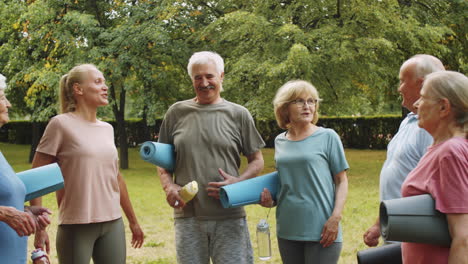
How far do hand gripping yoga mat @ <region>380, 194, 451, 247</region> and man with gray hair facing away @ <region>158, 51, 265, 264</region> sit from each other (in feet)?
4.67

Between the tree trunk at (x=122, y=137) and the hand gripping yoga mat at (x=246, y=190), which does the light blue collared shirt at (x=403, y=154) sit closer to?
the hand gripping yoga mat at (x=246, y=190)

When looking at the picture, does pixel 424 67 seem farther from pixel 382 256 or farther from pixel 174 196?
pixel 174 196

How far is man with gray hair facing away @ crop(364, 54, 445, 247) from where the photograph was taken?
3.00 metres

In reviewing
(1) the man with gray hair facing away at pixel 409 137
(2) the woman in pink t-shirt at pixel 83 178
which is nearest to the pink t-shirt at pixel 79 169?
(2) the woman in pink t-shirt at pixel 83 178

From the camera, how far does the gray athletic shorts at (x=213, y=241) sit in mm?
3365

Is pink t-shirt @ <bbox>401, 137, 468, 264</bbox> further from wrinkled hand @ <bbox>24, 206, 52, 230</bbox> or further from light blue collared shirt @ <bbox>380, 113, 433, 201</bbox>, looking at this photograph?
wrinkled hand @ <bbox>24, 206, 52, 230</bbox>

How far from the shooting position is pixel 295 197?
10.6 ft

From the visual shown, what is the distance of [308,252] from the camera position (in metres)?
3.18

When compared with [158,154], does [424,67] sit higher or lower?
higher

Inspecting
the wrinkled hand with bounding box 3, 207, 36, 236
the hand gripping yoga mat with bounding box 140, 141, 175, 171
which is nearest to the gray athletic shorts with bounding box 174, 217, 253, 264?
the hand gripping yoga mat with bounding box 140, 141, 175, 171

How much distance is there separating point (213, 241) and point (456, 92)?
1883 mm

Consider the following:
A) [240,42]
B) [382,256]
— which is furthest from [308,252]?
Result: [240,42]

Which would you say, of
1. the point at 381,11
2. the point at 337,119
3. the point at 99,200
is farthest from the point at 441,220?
the point at 337,119

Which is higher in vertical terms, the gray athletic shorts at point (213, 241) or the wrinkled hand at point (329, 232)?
the wrinkled hand at point (329, 232)
